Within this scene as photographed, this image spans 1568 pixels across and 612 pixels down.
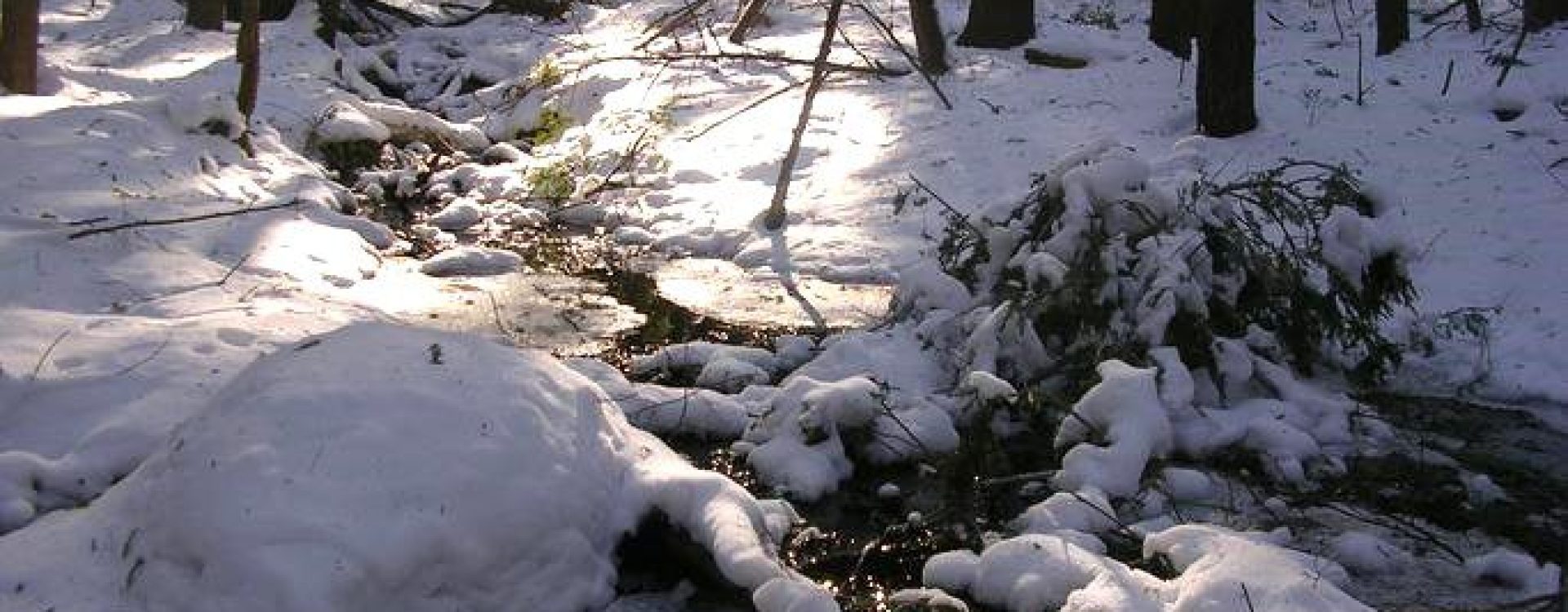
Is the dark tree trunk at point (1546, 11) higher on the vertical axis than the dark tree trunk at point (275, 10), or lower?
higher

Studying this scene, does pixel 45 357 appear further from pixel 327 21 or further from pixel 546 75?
pixel 327 21

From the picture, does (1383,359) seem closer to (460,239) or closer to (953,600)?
(953,600)

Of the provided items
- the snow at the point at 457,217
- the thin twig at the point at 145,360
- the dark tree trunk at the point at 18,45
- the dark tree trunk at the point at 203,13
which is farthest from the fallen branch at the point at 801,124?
the dark tree trunk at the point at 203,13

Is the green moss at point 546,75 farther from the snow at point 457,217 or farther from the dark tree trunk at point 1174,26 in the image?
the dark tree trunk at point 1174,26

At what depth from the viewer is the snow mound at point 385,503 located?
3.93 metres

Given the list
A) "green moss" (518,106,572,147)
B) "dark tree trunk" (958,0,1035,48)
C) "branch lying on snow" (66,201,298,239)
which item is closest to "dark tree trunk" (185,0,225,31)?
"green moss" (518,106,572,147)

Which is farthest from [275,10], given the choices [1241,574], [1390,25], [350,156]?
[1241,574]

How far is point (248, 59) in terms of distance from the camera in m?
11.0

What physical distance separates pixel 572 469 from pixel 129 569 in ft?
4.78

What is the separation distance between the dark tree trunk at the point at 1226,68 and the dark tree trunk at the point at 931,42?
3407 mm

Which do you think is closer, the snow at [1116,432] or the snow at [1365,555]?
the snow at [1365,555]

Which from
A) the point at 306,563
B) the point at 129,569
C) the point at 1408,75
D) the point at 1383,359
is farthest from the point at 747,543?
the point at 1408,75

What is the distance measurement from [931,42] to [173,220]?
26.9 feet

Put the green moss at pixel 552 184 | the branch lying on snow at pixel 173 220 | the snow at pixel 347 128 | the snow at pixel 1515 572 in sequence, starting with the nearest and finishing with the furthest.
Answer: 1. the snow at pixel 1515 572
2. the branch lying on snow at pixel 173 220
3. the green moss at pixel 552 184
4. the snow at pixel 347 128
